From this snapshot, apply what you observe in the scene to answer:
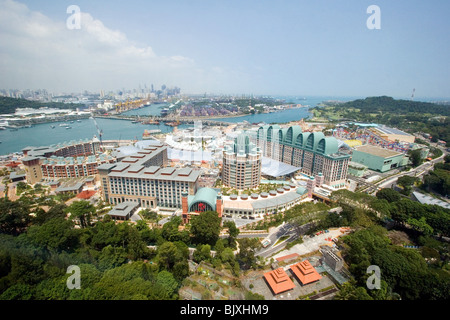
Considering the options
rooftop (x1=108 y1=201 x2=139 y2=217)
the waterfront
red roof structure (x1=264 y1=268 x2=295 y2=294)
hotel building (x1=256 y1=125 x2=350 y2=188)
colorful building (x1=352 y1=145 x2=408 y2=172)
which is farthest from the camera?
the waterfront

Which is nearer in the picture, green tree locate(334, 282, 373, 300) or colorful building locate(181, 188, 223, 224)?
green tree locate(334, 282, 373, 300)

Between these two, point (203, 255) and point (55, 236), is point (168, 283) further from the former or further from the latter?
point (55, 236)

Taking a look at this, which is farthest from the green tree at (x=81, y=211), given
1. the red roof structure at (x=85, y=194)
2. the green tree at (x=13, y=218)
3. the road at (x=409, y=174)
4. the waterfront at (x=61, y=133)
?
the waterfront at (x=61, y=133)

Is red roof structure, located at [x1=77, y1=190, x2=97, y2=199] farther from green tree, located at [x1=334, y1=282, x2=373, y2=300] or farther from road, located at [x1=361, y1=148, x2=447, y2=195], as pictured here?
road, located at [x1=361, y1=148, x2=447, y2=195]

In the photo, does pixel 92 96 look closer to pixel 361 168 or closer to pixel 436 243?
pixel 361 168

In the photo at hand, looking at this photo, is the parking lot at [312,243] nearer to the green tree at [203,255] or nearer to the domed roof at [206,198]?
the green tree at [203,255]

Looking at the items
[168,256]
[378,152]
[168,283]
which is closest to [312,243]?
[168,256]

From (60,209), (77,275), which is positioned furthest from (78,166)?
(77,275)

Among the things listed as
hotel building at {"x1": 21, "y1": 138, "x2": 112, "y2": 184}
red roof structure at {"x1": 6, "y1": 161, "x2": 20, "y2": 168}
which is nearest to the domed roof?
hotel building at {"x1": 21, "y1": 138, "x2": 112, "y2": 184}
